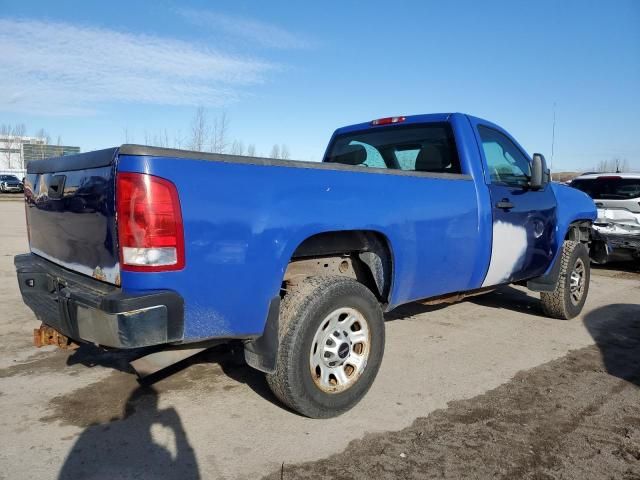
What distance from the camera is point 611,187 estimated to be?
9.34 meters

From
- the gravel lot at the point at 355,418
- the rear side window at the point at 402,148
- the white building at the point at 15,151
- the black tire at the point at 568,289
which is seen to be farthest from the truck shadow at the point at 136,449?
the white building at the point at 15,151

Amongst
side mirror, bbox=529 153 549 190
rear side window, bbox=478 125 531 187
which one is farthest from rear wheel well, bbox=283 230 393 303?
side mirror, bbox=529 153 549 190

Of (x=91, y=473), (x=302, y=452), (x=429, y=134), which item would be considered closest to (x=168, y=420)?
(x=91, y=473)

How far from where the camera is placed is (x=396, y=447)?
2846 mm

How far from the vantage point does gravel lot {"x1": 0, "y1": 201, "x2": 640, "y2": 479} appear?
104 inches

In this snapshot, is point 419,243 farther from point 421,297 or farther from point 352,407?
point 352,407

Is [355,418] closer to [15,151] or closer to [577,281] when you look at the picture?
[577,281]

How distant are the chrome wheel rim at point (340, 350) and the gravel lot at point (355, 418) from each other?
254 mm

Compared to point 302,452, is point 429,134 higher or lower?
higher

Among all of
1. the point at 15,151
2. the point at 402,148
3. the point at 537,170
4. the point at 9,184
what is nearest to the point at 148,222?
the point at 402,148

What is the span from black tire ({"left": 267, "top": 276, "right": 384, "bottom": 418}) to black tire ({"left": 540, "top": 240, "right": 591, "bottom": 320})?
3140mm

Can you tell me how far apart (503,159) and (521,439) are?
2.81 metres

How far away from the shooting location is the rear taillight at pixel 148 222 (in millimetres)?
2312

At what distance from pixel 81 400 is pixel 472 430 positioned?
101 inches
